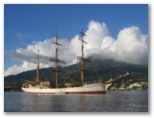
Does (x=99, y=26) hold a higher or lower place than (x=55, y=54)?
higher

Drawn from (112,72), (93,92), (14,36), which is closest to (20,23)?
(14,36)

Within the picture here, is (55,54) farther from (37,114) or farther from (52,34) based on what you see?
(37,114)

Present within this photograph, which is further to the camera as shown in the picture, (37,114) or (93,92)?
(93,92)

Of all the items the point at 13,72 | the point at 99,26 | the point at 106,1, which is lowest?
the point at 13,72

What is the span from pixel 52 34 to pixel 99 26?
1.48 meters

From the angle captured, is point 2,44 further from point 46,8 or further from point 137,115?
point 137,115

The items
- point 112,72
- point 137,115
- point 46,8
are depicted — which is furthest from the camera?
point 112,72

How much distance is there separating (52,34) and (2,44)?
1607 millimetres

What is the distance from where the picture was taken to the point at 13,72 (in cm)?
961

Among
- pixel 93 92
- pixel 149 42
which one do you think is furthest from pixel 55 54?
pixel 93 92

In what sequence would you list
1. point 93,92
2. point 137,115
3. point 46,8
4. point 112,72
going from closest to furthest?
point 137,115 → point 46,8 → point 112,72 → point 93,92

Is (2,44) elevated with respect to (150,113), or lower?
elevated

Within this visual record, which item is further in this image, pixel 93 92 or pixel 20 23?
pixel 93 92

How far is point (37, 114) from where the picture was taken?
29.6ft
